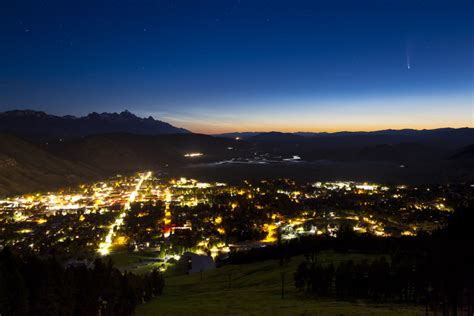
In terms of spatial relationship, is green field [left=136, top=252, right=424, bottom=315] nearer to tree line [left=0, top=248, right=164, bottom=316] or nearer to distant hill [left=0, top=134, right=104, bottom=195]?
tree line [left=0, top=248, right=164, bottom=316]

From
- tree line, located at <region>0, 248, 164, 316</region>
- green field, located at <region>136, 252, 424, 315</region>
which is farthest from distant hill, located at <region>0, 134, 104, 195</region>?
tree line, located at <region>0, 248, 164, 316</region>

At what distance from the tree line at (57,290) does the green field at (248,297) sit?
144 inches

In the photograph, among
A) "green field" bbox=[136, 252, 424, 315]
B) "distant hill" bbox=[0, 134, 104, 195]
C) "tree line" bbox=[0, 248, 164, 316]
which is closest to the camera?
"tree line" bbox=[0, 248, 164, 316]

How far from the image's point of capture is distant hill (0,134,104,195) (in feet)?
413

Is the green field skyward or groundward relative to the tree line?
groundward

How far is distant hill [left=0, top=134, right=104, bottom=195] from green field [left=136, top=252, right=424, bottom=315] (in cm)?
9046

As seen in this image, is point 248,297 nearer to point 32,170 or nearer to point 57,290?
point 57,290

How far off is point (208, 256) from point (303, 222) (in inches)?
1062

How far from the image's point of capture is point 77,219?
→ 3339 inches

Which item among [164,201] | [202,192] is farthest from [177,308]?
[202,192]

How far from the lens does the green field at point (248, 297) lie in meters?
28.0

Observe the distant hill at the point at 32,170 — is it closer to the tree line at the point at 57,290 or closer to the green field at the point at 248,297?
the green field at the point at 248,297

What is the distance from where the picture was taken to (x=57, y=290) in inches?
1052

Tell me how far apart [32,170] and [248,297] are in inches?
5043
